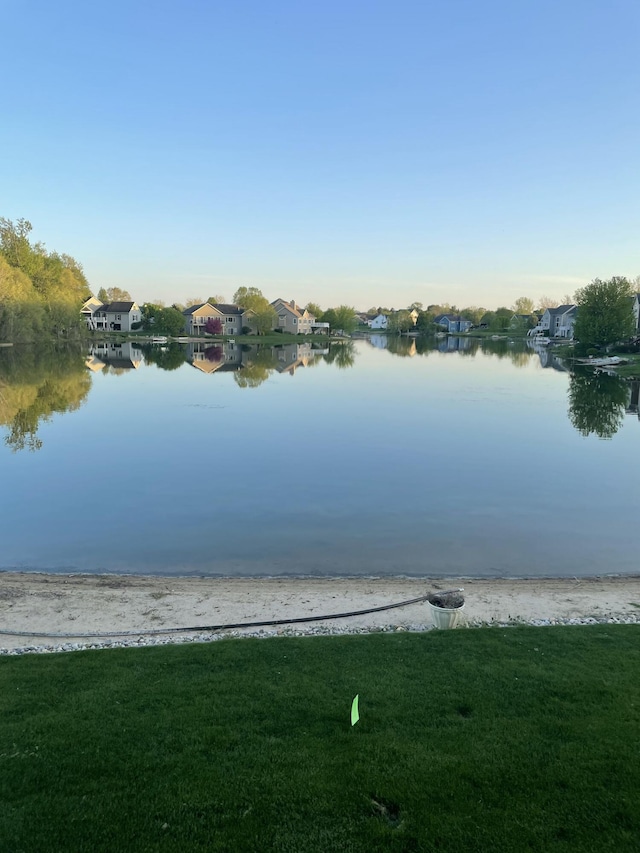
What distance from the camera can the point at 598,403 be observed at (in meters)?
39.2

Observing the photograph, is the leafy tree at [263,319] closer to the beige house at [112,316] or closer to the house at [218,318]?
the house at [218,318]

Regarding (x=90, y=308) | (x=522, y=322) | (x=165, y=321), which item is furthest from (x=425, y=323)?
(x=90, y=308)

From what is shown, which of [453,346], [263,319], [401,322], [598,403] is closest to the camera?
[598,403]

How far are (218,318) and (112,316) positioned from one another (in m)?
23.5

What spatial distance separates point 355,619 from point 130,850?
6.12 metres

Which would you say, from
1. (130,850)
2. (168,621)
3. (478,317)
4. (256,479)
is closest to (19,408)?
(256,479)

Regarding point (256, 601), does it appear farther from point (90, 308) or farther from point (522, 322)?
point (522, 322)

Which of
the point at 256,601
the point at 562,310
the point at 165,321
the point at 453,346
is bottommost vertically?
the point at 256,601

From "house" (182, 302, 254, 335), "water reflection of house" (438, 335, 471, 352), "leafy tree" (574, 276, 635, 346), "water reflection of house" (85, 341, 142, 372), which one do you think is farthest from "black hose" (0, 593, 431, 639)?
"house" (182, 302, 254, 335)

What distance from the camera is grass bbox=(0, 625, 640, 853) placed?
4289 millimetres

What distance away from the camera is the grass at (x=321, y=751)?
4289 millimetres

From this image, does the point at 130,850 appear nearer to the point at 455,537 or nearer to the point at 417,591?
the point at 417,591

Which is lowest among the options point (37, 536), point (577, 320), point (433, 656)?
point (37, 536)

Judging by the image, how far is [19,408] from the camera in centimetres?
3344
